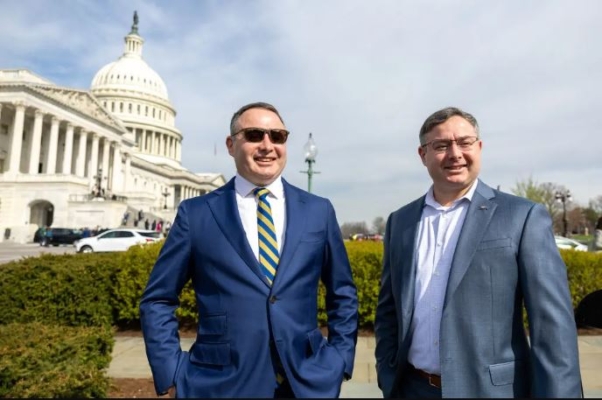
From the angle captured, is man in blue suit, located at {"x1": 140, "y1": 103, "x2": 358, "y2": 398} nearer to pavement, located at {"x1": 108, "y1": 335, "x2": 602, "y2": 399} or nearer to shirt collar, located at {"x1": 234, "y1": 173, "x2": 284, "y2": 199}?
shirt collar, located at {"x1": 234, "y1": 173, "x2": 284, "y2": 199}

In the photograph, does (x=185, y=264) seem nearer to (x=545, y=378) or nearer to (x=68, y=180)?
(x=545, y=378)

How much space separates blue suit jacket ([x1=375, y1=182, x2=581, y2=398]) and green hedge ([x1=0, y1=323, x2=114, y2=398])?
3.16m

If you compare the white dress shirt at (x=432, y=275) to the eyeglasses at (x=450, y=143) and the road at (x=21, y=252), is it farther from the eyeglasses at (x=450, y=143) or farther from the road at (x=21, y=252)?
the road at (x=21, y=252)

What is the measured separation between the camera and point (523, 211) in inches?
94.3

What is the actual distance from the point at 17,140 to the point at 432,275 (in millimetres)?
60274

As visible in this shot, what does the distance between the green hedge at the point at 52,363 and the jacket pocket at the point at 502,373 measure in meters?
3.46

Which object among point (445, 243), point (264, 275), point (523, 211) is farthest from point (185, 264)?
point (523, 211)

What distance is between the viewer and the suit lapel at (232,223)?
2.46 meters

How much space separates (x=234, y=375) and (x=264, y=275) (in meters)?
0.56

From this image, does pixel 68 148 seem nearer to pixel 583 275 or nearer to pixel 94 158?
pixel 94 158

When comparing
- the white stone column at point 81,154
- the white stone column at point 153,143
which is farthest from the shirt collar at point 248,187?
the white stone column at point 153,143

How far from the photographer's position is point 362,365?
622 centimetres

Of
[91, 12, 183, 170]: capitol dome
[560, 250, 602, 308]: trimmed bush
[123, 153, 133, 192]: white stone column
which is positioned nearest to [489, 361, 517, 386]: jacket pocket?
[560, 250, 602, 308]: trimmed bush

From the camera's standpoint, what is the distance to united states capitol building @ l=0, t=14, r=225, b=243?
4697 cm
